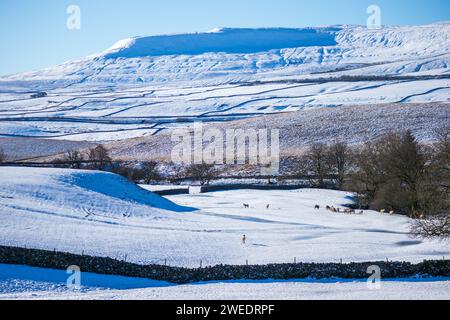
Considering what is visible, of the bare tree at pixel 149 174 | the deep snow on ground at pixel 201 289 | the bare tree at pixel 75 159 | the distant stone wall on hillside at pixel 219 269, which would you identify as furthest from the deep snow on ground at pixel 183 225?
the bare tree at pixel 75 159

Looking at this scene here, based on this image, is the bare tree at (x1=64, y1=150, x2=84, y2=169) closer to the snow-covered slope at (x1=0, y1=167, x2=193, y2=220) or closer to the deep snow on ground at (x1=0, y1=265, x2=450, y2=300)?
the snow-covered slope at (x1=0, y1=167, x2=193, y2=220)

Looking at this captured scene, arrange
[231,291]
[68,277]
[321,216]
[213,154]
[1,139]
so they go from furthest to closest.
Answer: [1,139], [213,154], [321,216], [68,277], [231,291]

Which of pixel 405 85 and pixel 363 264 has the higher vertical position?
pixel 405 85

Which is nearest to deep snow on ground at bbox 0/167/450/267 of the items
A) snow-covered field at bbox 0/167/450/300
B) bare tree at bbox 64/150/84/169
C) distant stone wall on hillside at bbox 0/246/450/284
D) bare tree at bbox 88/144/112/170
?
snow-covered field at bbox 0/167/450/300

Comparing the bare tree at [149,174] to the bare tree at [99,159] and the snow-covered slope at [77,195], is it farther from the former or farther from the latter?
the snow-covered slope at [77,195]

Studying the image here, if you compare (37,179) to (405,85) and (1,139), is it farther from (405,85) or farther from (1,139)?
(405,85)

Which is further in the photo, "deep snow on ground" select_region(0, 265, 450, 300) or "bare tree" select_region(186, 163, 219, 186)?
"bare tree" select_region(186, 163, 219, 186)

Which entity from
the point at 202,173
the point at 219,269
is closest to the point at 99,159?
the point at 202,173
